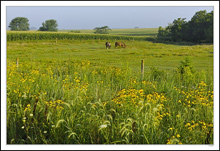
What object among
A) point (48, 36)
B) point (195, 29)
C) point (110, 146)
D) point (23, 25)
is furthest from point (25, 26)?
point (110, 146)

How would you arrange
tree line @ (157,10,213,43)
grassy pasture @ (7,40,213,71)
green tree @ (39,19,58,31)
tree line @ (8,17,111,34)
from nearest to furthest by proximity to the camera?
grassy pasture @ (7,40,213,71), tree line @ (157,10,213,43), tree line @ (8,17,111,34), green tree @ (39,19,58,31)

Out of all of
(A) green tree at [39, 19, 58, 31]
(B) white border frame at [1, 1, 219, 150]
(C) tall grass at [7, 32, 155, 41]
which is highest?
(A) green tree at [39, 19, 58, 31]

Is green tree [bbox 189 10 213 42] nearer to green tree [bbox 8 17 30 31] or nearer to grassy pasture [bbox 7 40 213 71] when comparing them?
grassy pasture [bbox 7 40 213 71]

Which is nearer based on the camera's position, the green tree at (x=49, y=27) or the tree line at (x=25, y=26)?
the tree line at (x=25, y=26)

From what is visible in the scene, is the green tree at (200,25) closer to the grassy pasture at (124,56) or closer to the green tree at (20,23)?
the grassy pasture at (124,56)

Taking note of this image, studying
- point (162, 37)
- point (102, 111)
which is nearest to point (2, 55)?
point (102, 111)

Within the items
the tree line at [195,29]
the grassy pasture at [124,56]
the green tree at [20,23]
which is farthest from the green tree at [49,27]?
the grassy pasture at [124,56]

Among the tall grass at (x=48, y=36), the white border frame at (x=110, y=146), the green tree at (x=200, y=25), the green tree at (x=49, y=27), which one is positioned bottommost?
the white border frame at (x=110, y=146)

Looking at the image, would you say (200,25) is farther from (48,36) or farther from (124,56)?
(124,56)

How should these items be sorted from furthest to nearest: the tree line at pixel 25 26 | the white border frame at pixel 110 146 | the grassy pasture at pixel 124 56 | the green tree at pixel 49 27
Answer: the green tree at pixel 49 27, the tree line at pixel 25 26, the grassy pasture at pixel 124 56, the white border frame at pixel 110 146

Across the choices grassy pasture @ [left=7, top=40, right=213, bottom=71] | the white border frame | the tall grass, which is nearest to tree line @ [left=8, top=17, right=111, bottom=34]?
the tall grass

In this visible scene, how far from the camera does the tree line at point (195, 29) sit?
5272 centimetres

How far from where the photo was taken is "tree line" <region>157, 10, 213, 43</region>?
173 ft

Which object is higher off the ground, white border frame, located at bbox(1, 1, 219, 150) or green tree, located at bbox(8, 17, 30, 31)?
green tree, located at bbox(8, 17, 30, 31)
